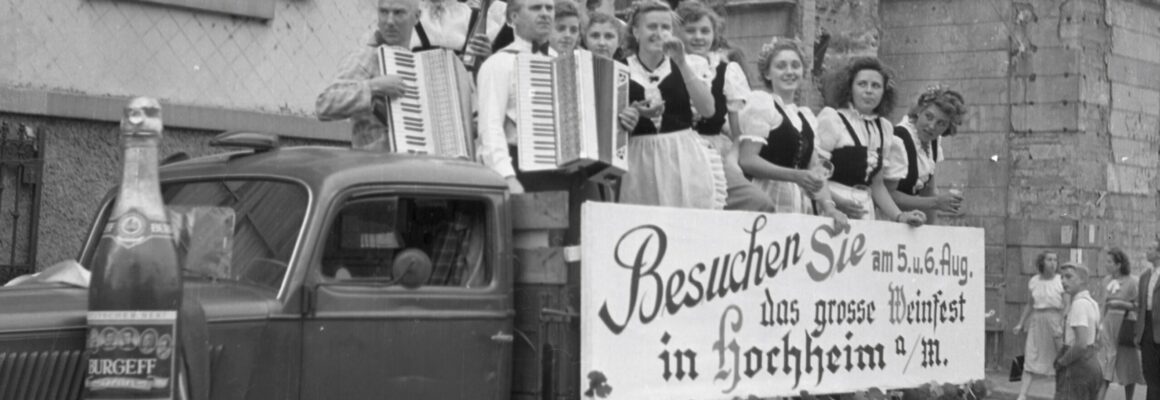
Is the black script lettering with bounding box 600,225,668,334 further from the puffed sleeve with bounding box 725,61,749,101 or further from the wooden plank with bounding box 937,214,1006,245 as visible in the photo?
the wooden plank with bounding box 937,214,1006,245

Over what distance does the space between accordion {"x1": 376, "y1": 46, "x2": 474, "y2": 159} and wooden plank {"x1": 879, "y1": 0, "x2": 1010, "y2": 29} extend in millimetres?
16625

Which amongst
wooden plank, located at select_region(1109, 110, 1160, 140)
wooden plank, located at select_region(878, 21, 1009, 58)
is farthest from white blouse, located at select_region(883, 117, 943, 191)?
wooden plank, located at select_region(1109, 110, 1160, 140)

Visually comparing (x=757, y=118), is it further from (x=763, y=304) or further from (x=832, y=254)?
(x=763, y=304)

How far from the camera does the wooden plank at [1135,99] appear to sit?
23.5m

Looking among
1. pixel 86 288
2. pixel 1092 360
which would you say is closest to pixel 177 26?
pixel 86 288

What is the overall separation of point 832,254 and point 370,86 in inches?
91.8

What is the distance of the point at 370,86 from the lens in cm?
760

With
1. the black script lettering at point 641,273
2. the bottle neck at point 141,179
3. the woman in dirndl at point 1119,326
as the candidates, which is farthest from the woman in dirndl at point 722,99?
the woman in dirndl at point 1119,326

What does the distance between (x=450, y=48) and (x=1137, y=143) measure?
1736 cm

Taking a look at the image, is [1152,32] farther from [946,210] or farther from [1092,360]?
[946,210]

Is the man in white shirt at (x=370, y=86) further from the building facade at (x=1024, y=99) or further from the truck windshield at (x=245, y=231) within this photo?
the building facade at (x=1024, y=99)

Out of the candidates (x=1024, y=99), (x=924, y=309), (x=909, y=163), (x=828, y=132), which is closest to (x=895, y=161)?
(x=909, y=163)

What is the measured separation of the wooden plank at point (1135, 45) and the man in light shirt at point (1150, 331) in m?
8.20

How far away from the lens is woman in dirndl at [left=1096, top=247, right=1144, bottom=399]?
56.9ft
